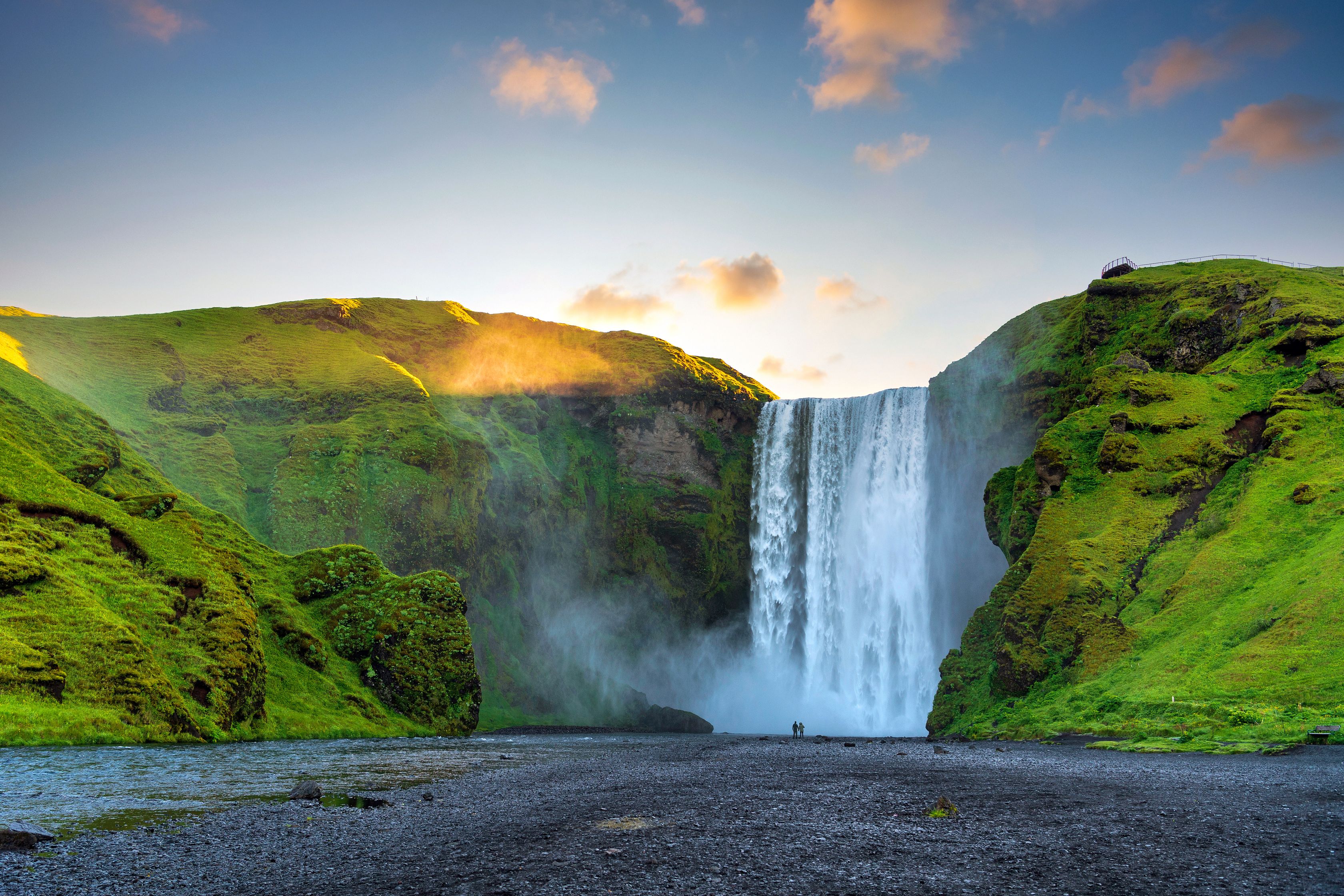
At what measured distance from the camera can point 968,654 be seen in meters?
54.4

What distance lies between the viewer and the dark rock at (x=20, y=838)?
1105cm

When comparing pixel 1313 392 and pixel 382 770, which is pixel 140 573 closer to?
pixel 382 770

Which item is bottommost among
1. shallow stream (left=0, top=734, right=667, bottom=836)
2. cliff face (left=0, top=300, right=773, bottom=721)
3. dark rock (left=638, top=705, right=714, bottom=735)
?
dark rock (left=638, top=705, right=714, bottom=735)

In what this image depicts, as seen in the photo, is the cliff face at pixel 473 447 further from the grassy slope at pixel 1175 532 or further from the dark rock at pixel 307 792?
the dark rock at pixel 307 792

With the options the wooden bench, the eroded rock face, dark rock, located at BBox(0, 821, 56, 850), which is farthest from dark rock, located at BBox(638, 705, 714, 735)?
dark rock, located at BBox(0, 821, 56, 850)

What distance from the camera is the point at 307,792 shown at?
56.6 ft

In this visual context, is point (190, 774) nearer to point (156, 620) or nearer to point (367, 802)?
point (367, 802)

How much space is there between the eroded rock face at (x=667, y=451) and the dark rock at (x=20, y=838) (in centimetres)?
8708

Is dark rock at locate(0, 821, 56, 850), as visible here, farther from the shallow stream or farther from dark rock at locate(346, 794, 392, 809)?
dark rock at locate(346, 794, 392, 809)

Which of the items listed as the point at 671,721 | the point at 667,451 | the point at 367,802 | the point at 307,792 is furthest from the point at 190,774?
the point at 667,451

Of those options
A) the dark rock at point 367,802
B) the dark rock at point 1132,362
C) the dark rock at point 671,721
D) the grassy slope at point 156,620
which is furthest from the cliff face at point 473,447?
the dark rock at point 367,802

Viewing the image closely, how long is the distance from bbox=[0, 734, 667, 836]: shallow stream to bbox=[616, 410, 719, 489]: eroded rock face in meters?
61.6

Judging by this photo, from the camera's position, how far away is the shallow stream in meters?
15.0

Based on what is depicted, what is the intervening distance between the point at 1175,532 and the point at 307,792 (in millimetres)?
50409
